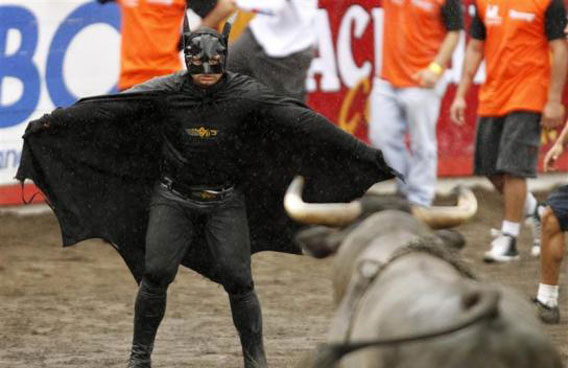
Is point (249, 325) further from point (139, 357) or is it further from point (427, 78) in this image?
point (427, 78)

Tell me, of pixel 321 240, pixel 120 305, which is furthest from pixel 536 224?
pixel 321 240

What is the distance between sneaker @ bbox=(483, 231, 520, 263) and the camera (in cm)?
1162

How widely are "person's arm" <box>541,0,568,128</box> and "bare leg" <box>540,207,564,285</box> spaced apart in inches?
71.9

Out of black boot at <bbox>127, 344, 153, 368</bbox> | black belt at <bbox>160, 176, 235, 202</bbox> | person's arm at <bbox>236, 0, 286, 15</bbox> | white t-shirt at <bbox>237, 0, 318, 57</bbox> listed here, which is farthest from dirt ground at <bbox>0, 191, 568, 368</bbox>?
person's arm at <bbox>236, 0, 286, 15</bbox>

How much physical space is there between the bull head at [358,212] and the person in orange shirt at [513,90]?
16.4 feet

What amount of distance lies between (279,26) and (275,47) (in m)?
0.21

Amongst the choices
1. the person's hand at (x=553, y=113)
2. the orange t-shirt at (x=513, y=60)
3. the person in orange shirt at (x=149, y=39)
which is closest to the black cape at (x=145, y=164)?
the person in orange shirt at (x=149, y=39)

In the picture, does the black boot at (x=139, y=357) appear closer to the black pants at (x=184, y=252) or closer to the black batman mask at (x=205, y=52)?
the black pants at (x=184, y=252)

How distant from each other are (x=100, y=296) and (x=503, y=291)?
625 cm

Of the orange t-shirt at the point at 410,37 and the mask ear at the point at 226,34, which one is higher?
the mask ear at the point at 226,34

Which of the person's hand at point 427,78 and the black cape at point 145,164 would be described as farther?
the person's hand at point 427,78

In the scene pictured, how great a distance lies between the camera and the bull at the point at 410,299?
14.6 ft

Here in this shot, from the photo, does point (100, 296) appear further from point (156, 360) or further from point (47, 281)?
point (156, 360)

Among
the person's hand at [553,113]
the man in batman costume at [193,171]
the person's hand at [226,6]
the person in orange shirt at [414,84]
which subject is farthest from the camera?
the person in orange shirt at [414,84]
